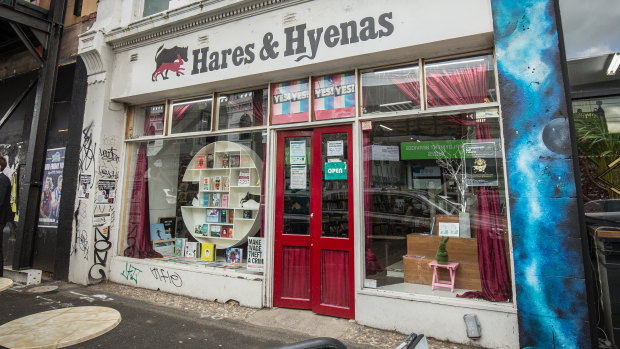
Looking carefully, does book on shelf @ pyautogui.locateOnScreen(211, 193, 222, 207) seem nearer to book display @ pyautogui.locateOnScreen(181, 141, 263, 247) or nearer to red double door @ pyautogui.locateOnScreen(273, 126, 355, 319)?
book display @ pyautogui.locateOnScreen(181, 141, 263, 247)

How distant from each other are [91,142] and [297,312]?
5098mm

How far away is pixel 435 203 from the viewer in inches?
173

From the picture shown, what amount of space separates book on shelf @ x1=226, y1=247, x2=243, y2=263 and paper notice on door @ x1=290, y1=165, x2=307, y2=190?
1.59 m

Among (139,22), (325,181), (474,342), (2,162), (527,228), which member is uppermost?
(139,22)

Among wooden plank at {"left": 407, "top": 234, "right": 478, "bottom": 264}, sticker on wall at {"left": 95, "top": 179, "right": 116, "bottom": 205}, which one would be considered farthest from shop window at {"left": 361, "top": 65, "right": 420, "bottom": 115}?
sticker on wall at {"left": 95, "top": 179, "right": 116, "bottom": 205}

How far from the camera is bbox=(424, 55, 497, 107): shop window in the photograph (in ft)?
12.8

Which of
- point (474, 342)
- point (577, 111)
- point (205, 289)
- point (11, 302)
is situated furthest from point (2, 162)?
point (577, 111)

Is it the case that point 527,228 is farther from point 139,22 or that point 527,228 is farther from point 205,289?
point 139,22

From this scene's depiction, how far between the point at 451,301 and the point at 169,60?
5.90 metres

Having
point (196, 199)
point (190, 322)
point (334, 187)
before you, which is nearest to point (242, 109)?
point (196, 199)

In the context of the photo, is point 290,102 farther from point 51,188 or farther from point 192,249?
point 51,188

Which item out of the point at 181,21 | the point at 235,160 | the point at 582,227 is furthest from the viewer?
the point at 235,160

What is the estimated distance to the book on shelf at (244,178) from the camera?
5614 mm

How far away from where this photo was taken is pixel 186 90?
18.8 ft
